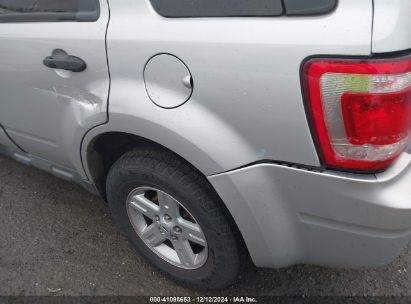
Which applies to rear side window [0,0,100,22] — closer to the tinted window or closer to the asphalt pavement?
→ the tinted window

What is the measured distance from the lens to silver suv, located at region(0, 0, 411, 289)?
117 cm

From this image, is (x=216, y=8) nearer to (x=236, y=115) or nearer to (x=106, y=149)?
(x=236, y=115)

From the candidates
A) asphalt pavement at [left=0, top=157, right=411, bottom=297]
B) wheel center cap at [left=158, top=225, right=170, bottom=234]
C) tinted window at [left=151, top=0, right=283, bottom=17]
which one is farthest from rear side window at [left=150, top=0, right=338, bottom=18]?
asphalt pavement at [left=0, top=157, right=411, bottom=297]

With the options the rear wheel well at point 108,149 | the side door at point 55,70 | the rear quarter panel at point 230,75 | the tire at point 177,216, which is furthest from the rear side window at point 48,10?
the tire at point 177,216

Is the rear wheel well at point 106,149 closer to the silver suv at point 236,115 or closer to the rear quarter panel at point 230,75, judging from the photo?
the silver suv at point 236,115

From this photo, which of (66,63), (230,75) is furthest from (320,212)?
(66,63)

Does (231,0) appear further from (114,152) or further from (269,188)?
(114,152)

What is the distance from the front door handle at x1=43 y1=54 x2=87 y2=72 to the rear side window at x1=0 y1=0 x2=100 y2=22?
0.57 ft

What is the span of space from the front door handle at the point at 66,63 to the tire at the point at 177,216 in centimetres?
45

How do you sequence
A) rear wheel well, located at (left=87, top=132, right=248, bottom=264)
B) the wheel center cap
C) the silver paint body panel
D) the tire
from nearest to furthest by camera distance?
→ the silver paint body panel, the tire, rear wheel well, located at (left=87, top=132, right=248, bottom=264), the wheel center cap

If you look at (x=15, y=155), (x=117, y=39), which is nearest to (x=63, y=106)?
(x=117, y=39)

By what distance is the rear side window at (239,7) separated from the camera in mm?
1169

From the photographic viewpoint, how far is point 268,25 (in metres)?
1.24

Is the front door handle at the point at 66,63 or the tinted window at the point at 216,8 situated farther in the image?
the front door handle at the point at 66,63
